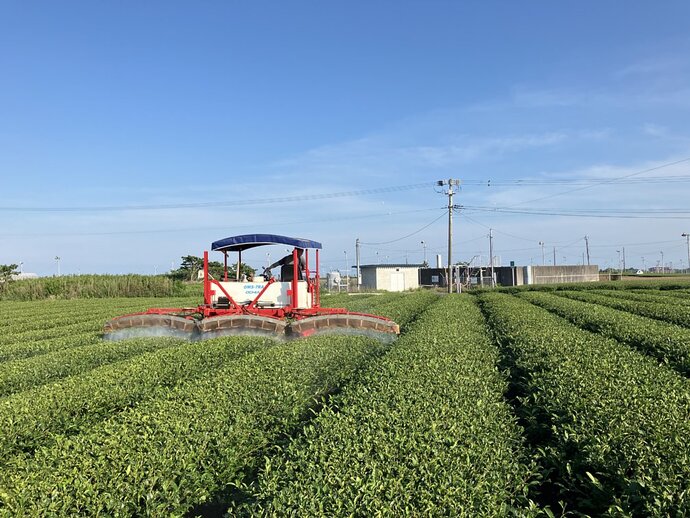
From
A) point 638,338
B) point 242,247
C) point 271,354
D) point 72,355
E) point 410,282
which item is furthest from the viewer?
point 410,282

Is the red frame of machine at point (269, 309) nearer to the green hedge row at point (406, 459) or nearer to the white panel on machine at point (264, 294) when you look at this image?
the white panel on machine at point (264, 294)

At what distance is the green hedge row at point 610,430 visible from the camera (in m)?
3.80

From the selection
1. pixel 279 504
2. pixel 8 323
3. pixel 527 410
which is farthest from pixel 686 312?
pixel 8 323

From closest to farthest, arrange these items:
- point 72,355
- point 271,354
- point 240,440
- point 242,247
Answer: point 240,440 → point 271,354 → point 72,355 → point 242,247

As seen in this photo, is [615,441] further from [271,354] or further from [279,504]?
[271,354]

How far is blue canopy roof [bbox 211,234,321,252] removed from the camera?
1318 centimetres

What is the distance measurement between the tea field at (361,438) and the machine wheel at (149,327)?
328cm

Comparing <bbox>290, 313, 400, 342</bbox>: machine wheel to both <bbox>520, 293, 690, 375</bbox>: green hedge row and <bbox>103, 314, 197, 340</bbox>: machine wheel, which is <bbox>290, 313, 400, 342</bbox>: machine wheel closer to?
<bbox>103, 314, 197, 340</bbox>: machine wheel

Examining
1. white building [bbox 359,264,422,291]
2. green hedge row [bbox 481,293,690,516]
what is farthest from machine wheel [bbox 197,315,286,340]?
white building [bbox 359,264,422,291]

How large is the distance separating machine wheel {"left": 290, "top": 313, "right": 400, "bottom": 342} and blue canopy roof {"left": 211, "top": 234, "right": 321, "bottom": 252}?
2340 mm

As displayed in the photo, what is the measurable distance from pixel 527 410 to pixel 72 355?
30.2 feet

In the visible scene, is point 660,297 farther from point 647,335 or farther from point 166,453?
point 166,453

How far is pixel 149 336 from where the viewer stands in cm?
1291

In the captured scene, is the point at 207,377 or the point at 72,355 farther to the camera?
the point at 72,355
